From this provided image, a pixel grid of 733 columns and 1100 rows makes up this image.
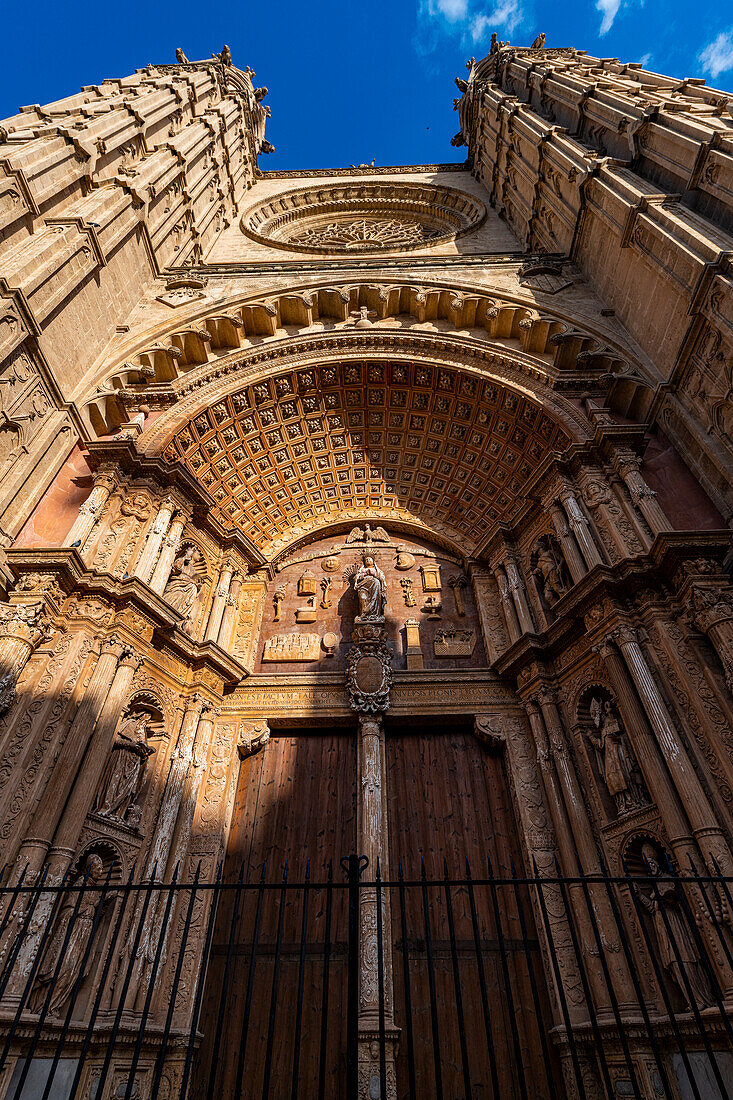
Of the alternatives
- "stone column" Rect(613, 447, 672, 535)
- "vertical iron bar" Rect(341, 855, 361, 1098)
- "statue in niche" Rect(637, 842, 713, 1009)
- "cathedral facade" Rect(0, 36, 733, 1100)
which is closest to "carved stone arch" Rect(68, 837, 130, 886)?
"cathedral facade" Rect(0, 36, 733, 1100)

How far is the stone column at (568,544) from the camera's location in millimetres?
7773

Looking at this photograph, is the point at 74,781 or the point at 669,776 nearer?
the point at 669,776

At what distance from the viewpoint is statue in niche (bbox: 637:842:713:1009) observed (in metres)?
4.96

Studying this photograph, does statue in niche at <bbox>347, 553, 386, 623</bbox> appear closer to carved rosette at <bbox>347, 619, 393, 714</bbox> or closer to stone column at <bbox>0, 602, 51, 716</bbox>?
carved rosette at <bbox>347, 619, 393, 714</bbox>

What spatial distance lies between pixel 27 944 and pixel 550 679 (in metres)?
6.07

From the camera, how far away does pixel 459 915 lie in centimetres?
686

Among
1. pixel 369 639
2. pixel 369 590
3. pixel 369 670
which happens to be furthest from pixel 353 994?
pixel 369 590

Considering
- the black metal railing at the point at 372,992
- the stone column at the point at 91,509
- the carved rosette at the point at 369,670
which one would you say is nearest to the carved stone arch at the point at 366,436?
the stone column at the point at 91,509

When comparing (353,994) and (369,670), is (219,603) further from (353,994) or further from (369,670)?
(353,994)

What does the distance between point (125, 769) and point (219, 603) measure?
2.92m

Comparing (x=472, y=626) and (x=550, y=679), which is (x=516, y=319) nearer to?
(x=472, y=626)

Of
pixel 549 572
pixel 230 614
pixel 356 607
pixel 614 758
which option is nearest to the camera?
pixel 614 758

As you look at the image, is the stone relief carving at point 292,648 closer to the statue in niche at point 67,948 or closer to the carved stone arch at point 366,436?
the carved stone arch at point 366,436

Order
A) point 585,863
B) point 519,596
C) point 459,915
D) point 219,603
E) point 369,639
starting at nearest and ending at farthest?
point 585,863 → point 459,915 → point 369,639 → point 519,596 → point 219,603
